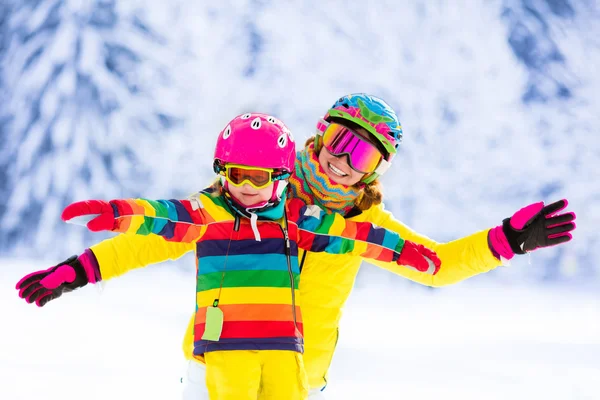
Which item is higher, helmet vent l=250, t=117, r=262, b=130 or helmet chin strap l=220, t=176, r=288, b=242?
helmet vent l=250, t=117, r=262, b=130

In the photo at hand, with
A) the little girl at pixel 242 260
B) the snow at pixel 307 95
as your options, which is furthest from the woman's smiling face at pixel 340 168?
the snow at pixel 307 95

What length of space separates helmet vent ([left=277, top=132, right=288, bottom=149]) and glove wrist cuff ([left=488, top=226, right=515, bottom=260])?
89 centimetres

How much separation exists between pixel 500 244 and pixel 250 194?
98cm

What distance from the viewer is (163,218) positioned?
2250mm

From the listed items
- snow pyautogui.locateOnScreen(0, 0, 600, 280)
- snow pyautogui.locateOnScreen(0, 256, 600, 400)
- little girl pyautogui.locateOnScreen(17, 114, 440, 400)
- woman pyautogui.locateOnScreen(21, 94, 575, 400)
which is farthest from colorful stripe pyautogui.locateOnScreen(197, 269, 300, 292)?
snow pyautogui.locateOnScreen(0, 0, 600, 280)

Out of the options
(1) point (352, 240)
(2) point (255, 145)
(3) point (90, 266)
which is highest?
(2) point (255, 145)

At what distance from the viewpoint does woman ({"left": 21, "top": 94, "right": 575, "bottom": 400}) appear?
251 cm

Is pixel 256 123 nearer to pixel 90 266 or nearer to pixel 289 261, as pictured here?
pixel 289 261

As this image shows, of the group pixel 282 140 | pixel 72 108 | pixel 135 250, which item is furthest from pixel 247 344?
pixel 72 108

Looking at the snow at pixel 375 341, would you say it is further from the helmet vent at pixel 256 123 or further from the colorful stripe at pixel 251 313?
the helmet vent at pixel 256 123

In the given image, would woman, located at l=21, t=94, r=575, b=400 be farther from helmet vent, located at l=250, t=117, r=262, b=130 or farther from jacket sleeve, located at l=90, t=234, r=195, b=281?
helmet vent, located at l=250, t=117, r=262, b=130

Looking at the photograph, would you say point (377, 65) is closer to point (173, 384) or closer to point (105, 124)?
point (105, 124)

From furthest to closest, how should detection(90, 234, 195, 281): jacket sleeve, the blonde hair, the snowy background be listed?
the snowy background < the blonde hair < detection(90, 234, 195, 281): jacket sleeve

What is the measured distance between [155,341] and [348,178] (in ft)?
7.43
